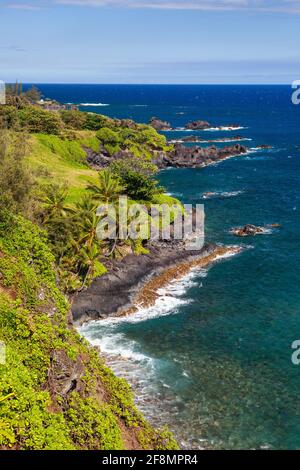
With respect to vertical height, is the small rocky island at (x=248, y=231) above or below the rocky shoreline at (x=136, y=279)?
above

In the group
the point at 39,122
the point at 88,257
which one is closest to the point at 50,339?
the point at 88,257

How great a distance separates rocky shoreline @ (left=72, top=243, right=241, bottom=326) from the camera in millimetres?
58781

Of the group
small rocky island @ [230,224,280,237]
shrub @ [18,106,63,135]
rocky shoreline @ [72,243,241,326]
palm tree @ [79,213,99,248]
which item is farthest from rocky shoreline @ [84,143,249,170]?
palm tree @ [79,213,99,248]

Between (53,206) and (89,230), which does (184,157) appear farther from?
(89,230)

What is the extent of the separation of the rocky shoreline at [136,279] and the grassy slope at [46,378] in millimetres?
17108

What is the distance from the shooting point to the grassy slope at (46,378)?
27.3 m

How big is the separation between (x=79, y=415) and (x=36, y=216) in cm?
3422

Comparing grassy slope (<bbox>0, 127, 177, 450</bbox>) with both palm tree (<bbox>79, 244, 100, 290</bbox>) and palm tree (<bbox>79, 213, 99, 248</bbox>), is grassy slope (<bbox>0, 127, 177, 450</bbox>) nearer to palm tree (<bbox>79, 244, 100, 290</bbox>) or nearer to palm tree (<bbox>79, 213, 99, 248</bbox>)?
palm tree (<bbox>79, 244, 100, 290</bbox>)

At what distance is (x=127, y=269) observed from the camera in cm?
6738

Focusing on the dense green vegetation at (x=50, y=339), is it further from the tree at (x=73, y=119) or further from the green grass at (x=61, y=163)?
the tree at (x=73, y=119)

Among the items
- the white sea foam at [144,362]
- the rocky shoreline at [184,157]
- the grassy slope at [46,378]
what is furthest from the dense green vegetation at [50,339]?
the rocky shoreline at [184,157]

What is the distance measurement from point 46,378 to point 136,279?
114ft

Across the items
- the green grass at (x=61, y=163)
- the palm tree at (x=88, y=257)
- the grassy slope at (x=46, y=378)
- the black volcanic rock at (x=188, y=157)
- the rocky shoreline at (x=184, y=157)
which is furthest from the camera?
the black volcanic rock at (x=188, y=157)
